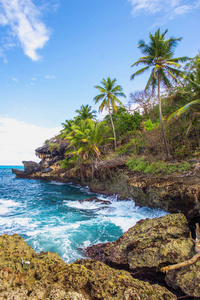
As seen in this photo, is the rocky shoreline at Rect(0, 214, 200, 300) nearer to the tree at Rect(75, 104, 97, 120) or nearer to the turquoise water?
the turquoise water

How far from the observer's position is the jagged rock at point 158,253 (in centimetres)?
345

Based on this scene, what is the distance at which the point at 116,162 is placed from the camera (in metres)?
17.3

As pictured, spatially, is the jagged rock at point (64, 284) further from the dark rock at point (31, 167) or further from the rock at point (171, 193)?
the dark rock at point (31, 167)

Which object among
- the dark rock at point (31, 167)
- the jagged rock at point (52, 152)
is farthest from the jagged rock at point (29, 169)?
the jagged rock at point (52, 152)

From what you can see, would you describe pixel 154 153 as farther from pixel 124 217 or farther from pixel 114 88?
pixel 114 88

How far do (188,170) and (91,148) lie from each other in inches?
499

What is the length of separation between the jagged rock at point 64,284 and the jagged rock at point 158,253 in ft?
3.22

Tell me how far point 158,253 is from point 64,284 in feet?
9.09

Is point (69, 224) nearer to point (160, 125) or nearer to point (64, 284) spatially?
point (64, 284)

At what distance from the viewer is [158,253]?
13.9 ft

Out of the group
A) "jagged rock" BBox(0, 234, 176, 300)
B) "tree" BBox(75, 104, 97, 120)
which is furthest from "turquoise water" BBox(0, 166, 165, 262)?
"tree" BBox(75, 104, 97, 120)

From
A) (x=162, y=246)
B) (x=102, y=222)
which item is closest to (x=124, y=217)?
(x=102, y=222)

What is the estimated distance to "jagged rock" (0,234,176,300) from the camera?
7.65 feet

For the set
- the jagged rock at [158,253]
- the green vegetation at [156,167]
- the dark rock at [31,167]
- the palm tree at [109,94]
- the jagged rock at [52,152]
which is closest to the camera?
the jagged rock at [158,253]
